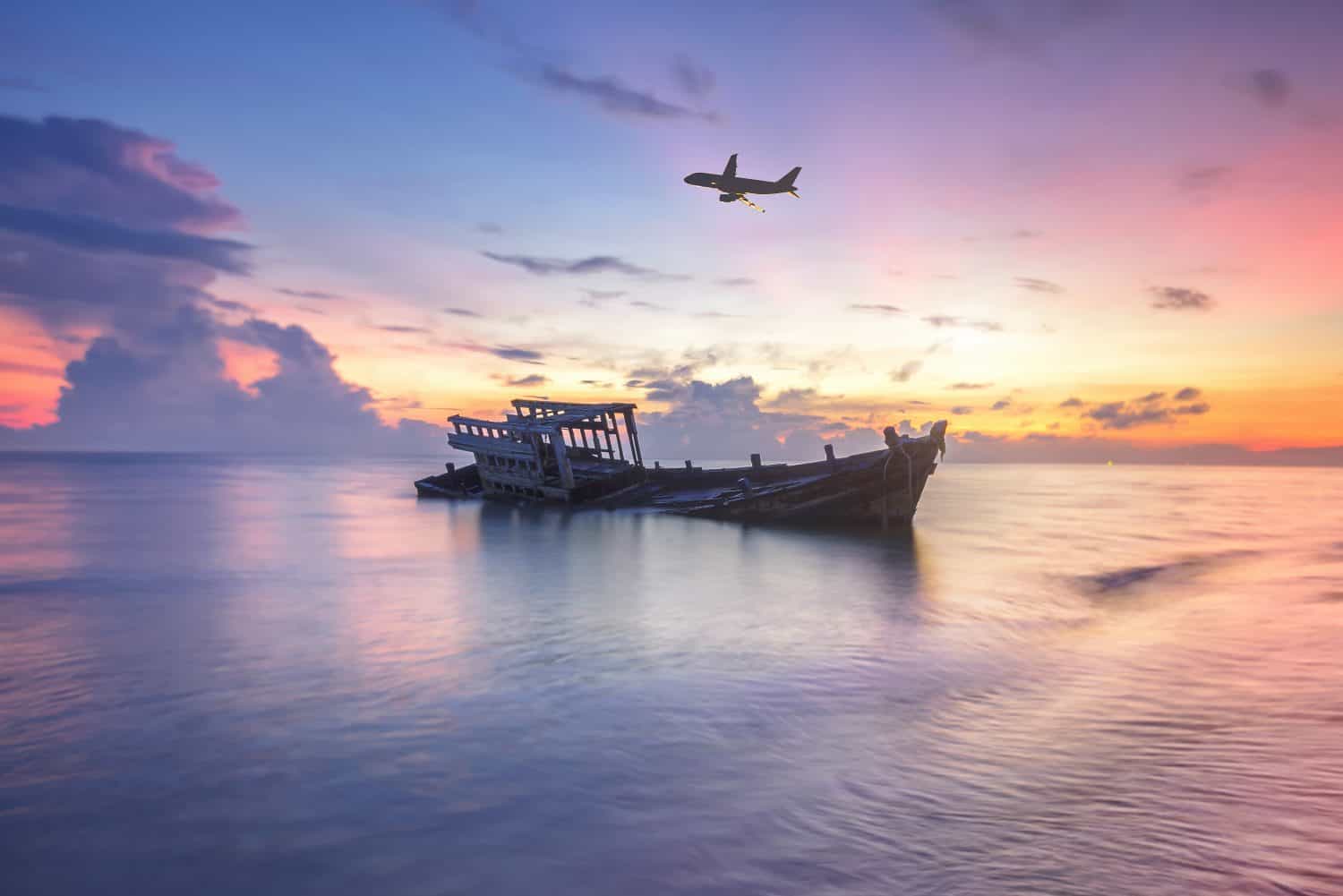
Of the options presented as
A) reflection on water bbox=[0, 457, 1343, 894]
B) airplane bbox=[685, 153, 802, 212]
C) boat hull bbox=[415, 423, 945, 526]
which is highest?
airplane bbox=[685, 153, 802, 212]

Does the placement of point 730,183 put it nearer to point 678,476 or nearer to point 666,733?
point 678,476

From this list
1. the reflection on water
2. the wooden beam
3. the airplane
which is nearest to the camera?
the reflection on water

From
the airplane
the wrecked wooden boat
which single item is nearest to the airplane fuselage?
the airplane

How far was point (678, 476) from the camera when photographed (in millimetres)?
41406

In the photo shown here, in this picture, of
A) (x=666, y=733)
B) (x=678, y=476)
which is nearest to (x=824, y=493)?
(x=678, y=476)

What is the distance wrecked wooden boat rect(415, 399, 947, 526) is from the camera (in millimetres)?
32781

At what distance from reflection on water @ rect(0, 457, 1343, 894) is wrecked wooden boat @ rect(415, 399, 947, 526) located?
8850 millimetres

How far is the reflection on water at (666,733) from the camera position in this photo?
650 centimetres

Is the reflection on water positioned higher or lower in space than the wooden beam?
lower

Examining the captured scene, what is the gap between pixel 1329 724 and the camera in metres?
10.0

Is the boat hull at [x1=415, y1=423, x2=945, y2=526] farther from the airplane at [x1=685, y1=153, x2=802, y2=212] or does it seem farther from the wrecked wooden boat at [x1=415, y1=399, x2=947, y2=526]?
the airplane at [x1=685, y1=153, x2=802, y2=212]

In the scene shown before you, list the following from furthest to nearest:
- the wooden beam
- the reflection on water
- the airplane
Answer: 1. the wooden beam
2. the airplane
3. the reflection on water

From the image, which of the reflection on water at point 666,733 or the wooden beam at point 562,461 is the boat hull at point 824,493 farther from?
the reflection on water at point 666,733

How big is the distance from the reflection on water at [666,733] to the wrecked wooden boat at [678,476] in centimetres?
885
